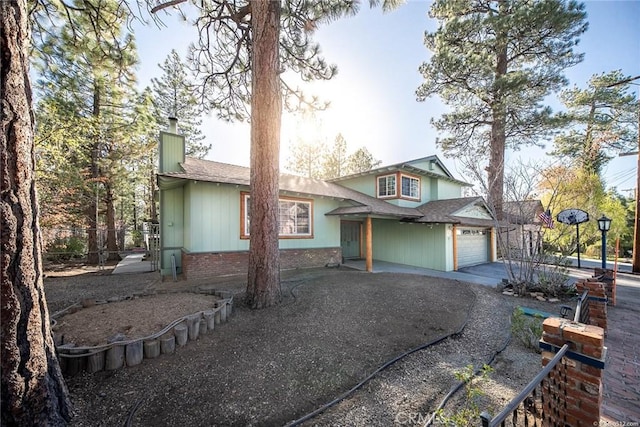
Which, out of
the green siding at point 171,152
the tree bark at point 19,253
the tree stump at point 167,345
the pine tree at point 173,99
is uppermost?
the pine tree at point 173,99

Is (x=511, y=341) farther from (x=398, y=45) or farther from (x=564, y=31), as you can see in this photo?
(x=564, y=31)

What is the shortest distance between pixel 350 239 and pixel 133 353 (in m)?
11.7

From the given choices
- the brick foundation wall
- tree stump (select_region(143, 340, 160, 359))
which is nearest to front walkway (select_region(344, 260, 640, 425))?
tree stump (select_region(143, 340, 160, 359))

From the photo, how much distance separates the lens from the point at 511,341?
418 centimetres

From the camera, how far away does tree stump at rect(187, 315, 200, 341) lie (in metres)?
3.92

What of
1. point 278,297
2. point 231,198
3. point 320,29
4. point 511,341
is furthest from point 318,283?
point 320,29

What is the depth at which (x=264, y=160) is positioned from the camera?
5.53 meters

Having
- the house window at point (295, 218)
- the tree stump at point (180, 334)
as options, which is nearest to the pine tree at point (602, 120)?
the house window at point (295, 218)

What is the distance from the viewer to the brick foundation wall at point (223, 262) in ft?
25.6

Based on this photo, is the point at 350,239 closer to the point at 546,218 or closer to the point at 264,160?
the point at 546,218

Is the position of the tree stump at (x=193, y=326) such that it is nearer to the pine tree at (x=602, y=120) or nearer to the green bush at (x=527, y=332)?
the green bush at (x=527, y=332)

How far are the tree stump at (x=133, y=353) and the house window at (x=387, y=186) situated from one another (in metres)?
11.8

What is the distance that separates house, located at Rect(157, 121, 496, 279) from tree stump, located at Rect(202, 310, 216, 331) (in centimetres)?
395

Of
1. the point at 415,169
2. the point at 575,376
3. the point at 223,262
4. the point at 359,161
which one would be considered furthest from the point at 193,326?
the point at 359,161
